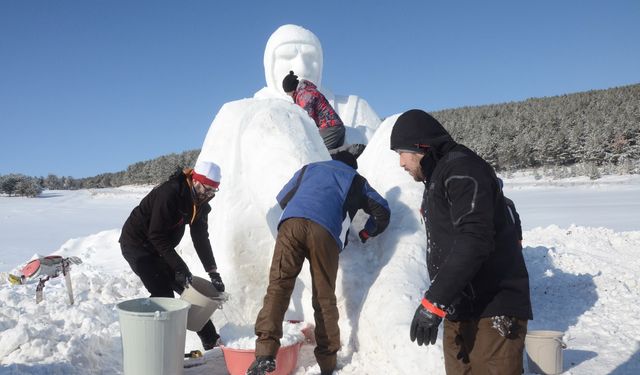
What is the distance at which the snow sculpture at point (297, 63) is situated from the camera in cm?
584

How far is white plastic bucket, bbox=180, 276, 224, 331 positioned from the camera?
3.38m

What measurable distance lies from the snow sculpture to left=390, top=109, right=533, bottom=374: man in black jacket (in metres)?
3.65

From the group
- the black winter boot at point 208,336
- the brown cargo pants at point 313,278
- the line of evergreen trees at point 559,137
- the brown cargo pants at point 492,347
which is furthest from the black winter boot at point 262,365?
the line of evergreen trees at point 559,137

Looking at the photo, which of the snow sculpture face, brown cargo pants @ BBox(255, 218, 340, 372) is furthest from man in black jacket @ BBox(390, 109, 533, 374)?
the snow sculpture face

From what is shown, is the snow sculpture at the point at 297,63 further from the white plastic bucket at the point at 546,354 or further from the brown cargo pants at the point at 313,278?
the white plastic bucket at the point at 546,354

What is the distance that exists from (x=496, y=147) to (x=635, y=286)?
66.8ft

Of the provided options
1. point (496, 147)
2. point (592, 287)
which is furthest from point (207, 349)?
point (496, 147)

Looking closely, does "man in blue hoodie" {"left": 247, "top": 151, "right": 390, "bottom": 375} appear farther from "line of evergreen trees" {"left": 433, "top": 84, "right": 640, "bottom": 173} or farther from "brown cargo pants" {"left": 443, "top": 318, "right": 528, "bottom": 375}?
"line of evergreen trees" {"left": 433, "top": 84, "right": 640, "bottom": 173}

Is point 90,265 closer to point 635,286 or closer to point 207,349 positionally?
point 207,349

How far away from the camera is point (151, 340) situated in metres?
2.76

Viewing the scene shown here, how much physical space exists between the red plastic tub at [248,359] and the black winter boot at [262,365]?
141 millimetres

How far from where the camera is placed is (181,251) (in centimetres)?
447

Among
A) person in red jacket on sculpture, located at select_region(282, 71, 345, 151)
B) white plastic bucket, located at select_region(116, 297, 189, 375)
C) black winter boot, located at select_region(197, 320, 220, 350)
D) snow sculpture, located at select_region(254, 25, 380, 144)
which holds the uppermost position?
snow sculpture, located at select_region(254, 25, 380, 144)

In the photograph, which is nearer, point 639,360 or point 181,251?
point 639,360
